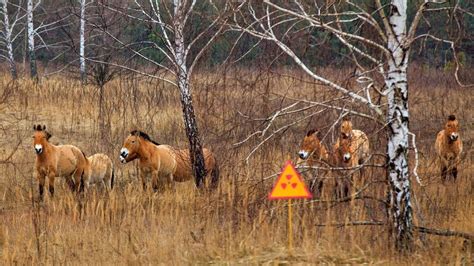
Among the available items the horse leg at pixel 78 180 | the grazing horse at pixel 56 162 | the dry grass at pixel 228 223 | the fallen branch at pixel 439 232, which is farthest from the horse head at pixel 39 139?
the fallen branch at pixel 439 232

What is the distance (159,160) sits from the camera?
1512cm

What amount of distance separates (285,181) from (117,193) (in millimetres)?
5933

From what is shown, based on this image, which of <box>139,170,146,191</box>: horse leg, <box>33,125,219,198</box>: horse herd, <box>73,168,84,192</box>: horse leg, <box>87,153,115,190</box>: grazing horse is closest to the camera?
<box>33,125,219,198</box>: horse herd

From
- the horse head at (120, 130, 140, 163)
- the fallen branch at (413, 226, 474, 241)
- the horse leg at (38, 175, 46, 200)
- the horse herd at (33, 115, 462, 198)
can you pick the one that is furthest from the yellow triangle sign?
the horse leg at (38, 175, 46, 200)

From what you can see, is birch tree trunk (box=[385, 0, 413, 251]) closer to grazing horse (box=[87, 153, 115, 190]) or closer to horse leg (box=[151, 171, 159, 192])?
horse leg (box=[151, 171, 159, 192])

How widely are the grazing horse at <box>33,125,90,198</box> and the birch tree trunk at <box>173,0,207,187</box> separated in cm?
261

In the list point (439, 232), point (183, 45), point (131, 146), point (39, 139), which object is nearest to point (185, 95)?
point (183, 45)

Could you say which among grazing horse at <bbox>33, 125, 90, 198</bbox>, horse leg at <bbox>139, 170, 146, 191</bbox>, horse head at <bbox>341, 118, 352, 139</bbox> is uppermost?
horse head at <bbox>341, 118, 352, 139</bbox>

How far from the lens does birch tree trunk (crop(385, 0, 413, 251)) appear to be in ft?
28.3

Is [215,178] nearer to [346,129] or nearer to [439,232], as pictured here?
[346,129]

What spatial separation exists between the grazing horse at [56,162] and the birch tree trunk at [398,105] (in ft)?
25.0

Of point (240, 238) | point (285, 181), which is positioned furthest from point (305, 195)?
point (240, 238)

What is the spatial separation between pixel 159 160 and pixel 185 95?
1825 mm

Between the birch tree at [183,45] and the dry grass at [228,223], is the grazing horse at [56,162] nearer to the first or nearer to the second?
the dry grass at [228,223]
